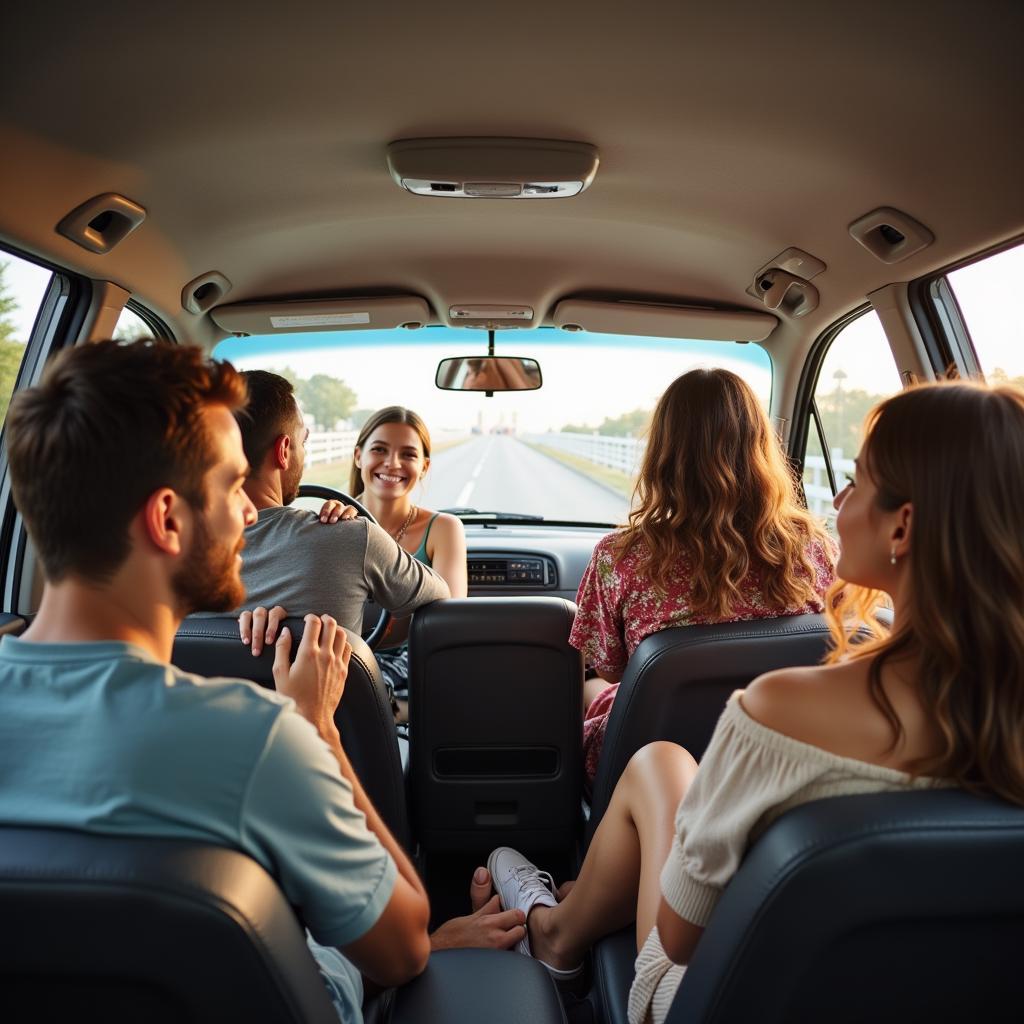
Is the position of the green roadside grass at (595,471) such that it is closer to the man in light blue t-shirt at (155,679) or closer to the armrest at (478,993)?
the armrest at (478,993)

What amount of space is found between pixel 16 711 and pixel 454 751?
2120 mm

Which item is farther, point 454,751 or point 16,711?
point 454,751

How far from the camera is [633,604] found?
2666mm

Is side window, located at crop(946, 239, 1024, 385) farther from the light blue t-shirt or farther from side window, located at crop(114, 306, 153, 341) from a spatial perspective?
side window, located at crop(114, 306, 153, 341)

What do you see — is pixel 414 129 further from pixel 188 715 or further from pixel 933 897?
pixel 933 897

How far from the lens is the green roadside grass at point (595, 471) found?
8.36m

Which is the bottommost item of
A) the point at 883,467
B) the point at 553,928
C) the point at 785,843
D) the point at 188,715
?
the point at 553,928

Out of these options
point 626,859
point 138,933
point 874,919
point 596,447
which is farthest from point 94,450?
point 596,447

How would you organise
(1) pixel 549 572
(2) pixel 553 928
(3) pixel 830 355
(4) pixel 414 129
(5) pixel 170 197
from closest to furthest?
(2) pixel 553 928
(4) pixel 414 129
(5) pixel 170 197
(3) pixel 830 355
(1) pixel 549 572

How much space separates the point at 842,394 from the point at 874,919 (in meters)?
4.13

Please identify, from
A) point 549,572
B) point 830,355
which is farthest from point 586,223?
point 549,572

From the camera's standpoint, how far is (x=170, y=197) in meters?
3.37

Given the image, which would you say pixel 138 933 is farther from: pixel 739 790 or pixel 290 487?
pixel 290 487

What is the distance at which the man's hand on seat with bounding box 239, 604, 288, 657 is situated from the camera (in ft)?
6.17
